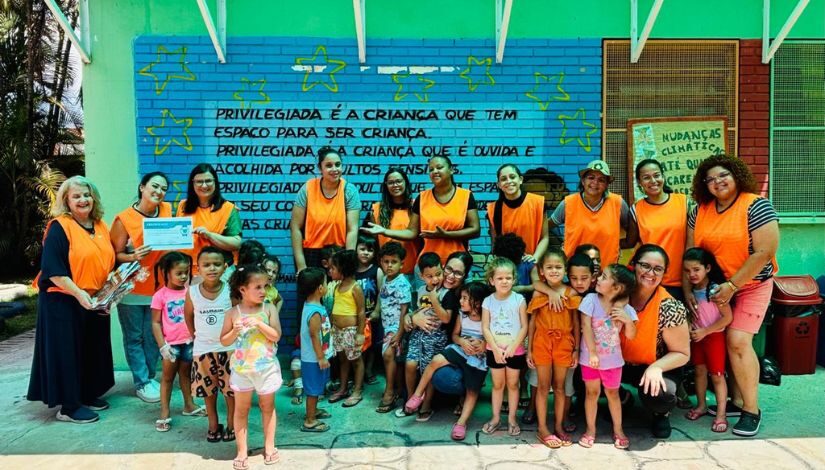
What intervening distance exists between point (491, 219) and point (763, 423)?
242 centimetres

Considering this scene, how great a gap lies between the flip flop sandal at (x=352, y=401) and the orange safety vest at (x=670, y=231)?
8.06 ft

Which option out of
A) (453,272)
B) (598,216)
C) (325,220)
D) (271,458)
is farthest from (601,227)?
(271,458)

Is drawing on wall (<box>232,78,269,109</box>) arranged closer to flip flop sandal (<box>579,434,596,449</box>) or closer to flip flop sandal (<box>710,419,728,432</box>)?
flip flop sandal (<box>579,434,596,449</box>)

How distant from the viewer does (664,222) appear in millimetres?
4238

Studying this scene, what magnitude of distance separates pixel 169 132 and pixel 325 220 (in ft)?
6.54

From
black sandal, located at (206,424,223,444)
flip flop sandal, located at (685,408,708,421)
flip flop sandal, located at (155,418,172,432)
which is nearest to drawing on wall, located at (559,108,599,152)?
flip flop sandal, located at (685,408,708,421)

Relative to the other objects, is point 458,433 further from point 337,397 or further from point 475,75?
point 475,75

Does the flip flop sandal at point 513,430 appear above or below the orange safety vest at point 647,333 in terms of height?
below

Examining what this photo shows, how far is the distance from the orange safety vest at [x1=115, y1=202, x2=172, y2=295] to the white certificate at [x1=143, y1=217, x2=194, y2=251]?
0.48 feet

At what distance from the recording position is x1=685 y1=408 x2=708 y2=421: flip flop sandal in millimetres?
4137

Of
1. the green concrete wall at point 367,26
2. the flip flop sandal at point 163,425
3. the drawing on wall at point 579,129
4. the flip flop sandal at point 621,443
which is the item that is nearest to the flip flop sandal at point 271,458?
the flip flop sandal at point 163,425

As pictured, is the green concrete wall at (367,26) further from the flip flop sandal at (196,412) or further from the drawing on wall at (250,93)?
the flip flop sandal at (196,412)

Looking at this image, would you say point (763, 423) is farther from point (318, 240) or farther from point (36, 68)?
point (36, 68)

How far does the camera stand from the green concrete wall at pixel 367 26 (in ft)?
17.6
